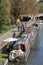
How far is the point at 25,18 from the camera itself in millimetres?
84938

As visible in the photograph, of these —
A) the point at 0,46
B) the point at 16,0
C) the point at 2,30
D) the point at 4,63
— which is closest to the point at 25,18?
the point at 16,0

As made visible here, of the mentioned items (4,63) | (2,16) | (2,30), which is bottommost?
(2,30)

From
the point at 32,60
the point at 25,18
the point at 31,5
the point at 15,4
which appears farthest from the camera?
the point at 25,18

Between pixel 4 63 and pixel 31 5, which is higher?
pixel 4 63

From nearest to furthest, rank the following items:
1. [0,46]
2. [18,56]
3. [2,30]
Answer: [18,56]
[0,46]
[2,30]

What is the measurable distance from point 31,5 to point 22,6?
5.48 meters

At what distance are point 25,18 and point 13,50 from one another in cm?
5863

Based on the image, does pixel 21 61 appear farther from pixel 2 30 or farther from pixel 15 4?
pixel 15 4

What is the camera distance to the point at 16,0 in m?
65.5

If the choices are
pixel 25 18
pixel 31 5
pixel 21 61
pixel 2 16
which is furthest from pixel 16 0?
pixel 21 61

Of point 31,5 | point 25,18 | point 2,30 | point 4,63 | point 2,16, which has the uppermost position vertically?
point 4,63

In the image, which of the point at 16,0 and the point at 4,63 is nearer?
the point at 4,63

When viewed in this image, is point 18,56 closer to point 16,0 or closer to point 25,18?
point 16,0

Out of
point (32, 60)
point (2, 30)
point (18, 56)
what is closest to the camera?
point (18, 56)
